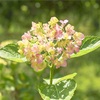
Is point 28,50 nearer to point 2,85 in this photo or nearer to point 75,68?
point 2,85

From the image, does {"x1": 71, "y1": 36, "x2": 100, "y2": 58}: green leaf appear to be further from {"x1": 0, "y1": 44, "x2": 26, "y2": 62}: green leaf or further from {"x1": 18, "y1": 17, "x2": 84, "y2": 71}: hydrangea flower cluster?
{"x1": 0, "y1": 44, "x2": 26, "y2": 62}: green leaf

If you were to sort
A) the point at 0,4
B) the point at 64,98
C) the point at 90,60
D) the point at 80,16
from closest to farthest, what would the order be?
the point at 64,98
the point at 0,4
the point at 80,16
the point at 90,60

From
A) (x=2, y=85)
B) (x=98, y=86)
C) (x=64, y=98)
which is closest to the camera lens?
(x=64, y=98)

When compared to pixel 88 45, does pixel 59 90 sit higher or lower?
lower

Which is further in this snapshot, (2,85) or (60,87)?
(2,85)

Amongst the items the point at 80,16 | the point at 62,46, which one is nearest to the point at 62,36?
the point at 62,46

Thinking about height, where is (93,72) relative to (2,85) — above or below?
above

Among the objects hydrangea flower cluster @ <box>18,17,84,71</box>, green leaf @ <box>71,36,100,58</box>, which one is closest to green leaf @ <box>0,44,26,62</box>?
hydrangea flower cluster @ <box>18,17,84,71</box>
